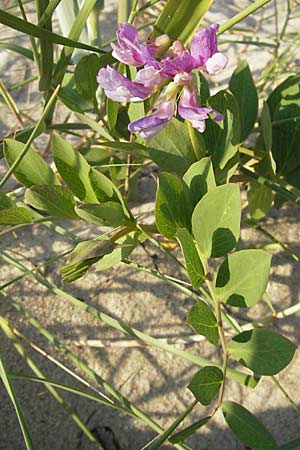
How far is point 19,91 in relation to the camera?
146 centimetres

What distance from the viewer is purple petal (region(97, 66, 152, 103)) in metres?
0.69

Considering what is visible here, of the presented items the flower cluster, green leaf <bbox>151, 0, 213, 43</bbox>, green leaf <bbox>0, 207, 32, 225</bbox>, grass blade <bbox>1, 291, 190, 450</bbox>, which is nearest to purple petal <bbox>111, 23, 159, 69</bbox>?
the flower cluster

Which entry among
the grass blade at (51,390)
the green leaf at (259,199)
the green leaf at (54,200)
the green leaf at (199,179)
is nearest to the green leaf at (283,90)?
the green leaf at (259,199)

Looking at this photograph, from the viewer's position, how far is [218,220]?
0.74 meters

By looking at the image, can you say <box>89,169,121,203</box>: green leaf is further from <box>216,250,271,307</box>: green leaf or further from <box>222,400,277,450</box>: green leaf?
<box>222,400,277,450</box>: green leaf

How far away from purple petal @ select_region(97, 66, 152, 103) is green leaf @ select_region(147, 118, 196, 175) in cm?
10

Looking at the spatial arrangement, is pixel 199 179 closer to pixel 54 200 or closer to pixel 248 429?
pixel 54 200

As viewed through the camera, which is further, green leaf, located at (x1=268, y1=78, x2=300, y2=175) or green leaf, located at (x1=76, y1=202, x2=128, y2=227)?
green leaf, located at (x1=268, y1=78, x2=300, y2=175)

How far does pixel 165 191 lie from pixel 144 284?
35 cm

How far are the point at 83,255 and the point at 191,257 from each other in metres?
0.12

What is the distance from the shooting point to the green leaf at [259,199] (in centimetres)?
105

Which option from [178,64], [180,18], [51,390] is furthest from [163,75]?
[51,390]

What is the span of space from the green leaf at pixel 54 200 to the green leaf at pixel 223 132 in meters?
0.20

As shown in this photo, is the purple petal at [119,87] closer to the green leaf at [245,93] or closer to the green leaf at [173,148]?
the green leaf at [173,148]
